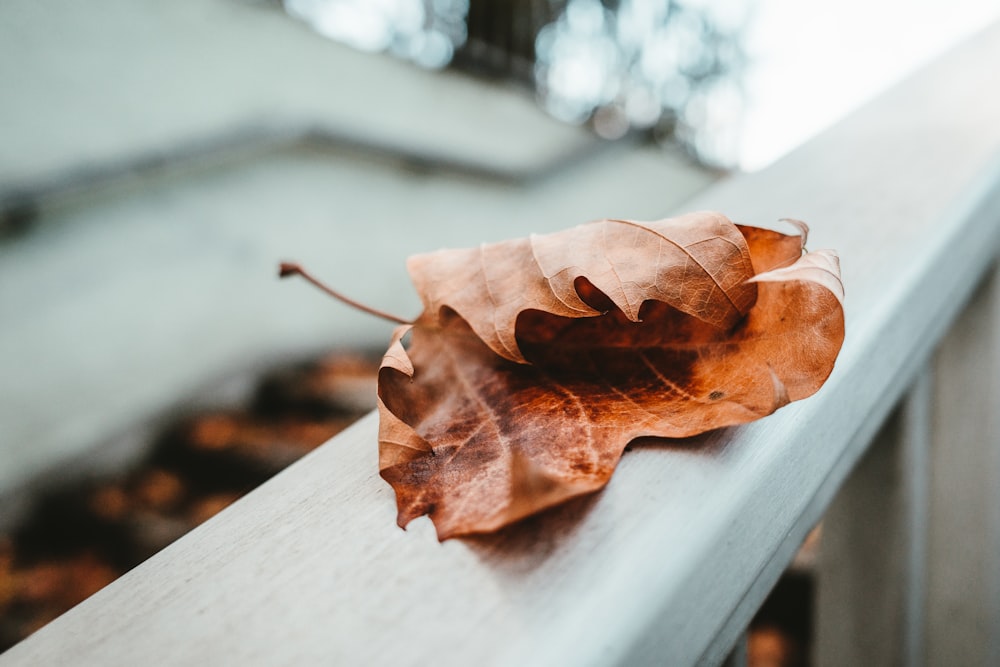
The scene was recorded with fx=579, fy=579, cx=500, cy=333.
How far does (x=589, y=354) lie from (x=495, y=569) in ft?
0.47

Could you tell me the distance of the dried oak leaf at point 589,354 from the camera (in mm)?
248

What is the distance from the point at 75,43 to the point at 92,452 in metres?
1.17

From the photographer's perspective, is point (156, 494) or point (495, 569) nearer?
point (495, 569)

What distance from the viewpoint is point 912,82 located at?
0.83 metres

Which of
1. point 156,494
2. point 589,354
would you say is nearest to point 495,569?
point 589,354

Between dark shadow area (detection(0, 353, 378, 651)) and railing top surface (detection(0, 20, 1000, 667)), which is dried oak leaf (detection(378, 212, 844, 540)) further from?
dark shadow area (detection(0, 353, 378, 651))

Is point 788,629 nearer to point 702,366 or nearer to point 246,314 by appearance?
point 702,366

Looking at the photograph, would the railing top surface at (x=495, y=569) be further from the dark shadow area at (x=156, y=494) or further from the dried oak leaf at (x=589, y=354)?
the dark shadow area at (x=156, y=494)

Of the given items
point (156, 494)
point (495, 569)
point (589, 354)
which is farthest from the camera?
Answer: point (156, 494)

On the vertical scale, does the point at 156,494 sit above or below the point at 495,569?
below

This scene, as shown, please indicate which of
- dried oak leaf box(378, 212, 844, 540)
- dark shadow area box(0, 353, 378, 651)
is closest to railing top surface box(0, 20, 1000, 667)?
dried oak leaf box(378, 212, 844, 540)

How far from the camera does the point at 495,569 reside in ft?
0.69

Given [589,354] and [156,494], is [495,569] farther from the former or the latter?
[156,494]

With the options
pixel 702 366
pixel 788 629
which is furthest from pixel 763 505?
pixel 788 629
